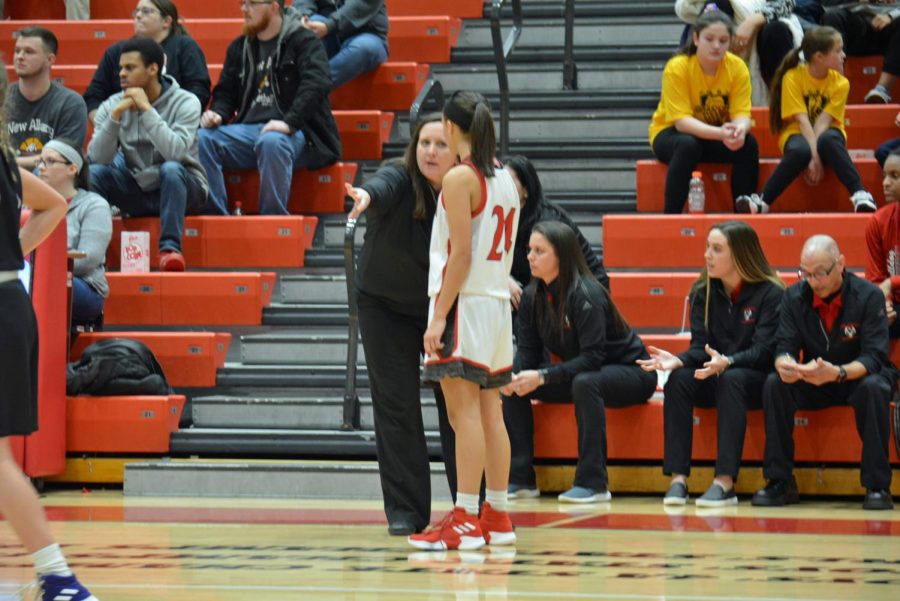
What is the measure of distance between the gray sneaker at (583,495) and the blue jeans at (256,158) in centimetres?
289

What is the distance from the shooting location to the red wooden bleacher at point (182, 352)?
754 cm

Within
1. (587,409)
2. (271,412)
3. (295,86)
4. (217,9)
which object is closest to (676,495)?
(587,409)

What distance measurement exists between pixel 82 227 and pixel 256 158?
1401 mm

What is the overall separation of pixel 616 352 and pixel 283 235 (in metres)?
2.42

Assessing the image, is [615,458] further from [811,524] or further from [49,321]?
[49,321]

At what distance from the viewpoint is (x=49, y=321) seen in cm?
691

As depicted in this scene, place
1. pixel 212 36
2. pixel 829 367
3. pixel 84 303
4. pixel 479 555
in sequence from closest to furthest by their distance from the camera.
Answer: pixel 479 555 < pixel 829 367 < pixel 84 303 < pixel 212 36

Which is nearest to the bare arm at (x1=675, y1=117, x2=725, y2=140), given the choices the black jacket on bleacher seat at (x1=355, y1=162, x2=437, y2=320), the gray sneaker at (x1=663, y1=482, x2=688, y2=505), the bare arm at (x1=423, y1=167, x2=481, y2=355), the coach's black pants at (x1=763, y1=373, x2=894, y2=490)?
the coach's black pants at (x1=763, y1=373, x2=894, y2=490)

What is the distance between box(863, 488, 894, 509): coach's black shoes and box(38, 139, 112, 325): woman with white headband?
3889 mm

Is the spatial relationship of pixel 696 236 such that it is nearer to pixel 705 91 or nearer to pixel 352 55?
pixel 705 91

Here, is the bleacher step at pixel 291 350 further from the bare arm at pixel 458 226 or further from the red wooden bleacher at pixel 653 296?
the bare arm at pixel 458 226

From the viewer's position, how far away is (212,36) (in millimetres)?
10375

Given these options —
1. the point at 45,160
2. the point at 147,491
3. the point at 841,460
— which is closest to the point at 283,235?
the point at 45,160

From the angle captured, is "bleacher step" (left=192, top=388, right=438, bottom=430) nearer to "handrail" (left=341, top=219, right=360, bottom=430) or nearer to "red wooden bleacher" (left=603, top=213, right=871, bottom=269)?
"handrail" (left=341, top=219, right=360, bottom=430)
